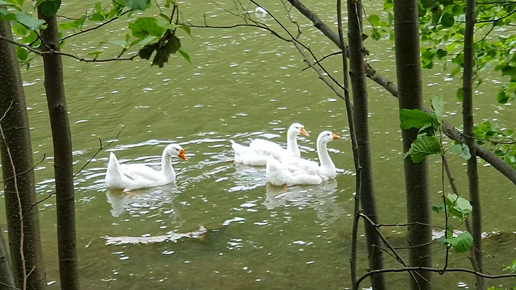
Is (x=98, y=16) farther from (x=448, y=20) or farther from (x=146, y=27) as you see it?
(x=448, y=20)

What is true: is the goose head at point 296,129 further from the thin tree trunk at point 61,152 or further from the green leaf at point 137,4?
the green leaf at point 137,4

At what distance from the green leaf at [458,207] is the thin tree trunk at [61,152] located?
127 centimetres

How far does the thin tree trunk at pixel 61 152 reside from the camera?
235cm

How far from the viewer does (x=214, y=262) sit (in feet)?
22.2

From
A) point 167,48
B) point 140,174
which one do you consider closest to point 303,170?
Result: point 140,174

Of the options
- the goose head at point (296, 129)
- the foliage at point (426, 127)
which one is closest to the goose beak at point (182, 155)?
the goose head at point (296, 129)

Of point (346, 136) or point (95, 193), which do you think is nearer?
point (95, 193)

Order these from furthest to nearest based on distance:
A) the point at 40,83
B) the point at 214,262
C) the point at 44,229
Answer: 1. the point at 40,83
2. the point at 44,229
3. the point at 214,262

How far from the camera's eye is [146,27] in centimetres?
193

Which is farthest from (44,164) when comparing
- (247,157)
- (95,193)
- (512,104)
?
(512,104)

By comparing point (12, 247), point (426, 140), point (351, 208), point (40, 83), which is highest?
point (426, 140)

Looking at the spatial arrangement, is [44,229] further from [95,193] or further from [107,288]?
[107,288]

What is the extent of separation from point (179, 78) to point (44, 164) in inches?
144

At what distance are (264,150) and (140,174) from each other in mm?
1689
